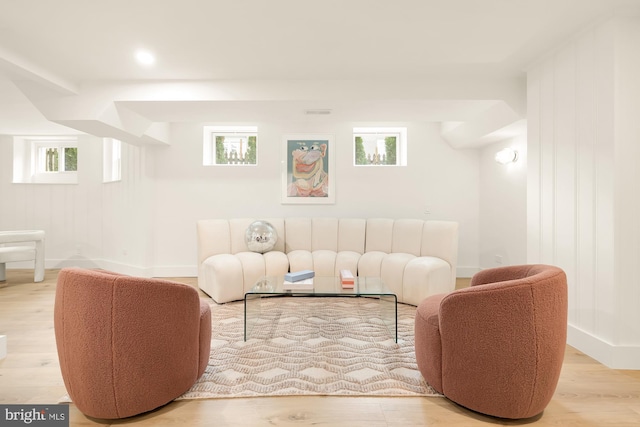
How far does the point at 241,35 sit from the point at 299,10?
0.56m

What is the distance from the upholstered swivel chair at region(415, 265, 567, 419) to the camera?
1.63 m

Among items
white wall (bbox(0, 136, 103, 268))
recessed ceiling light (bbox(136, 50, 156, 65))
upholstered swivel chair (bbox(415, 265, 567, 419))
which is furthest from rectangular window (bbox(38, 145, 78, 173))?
upholstered swivel chair (bbox(415, 265, 567, 419))

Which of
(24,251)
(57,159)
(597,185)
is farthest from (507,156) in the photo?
(57,159)

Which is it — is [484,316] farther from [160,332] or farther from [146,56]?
[146,56]

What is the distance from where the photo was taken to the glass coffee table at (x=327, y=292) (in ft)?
8.81

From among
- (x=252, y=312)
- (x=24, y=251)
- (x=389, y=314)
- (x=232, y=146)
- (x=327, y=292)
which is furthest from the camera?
(x=232, y=146)

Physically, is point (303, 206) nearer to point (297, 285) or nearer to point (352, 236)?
point (352, 236)

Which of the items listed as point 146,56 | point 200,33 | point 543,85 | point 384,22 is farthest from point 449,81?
point 146,56

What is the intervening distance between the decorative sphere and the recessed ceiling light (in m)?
2.21

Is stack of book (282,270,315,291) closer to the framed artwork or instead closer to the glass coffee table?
the glass coffee table

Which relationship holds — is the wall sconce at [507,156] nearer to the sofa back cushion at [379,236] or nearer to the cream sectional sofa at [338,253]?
the cream sectional sofa at [338,253]

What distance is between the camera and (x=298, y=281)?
3.03m

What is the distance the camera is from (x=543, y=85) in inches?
117

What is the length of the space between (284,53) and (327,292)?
2.02 metres
